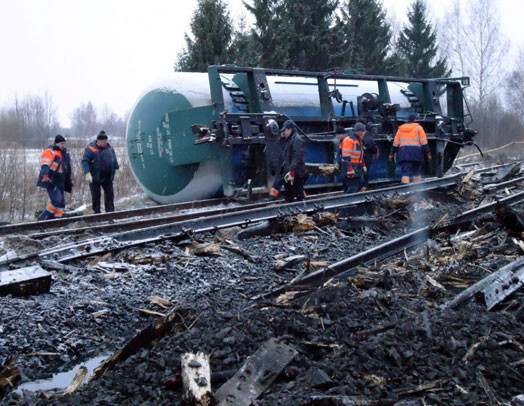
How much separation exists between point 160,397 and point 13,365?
1.20m

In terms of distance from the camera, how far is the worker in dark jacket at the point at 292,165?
959 cm

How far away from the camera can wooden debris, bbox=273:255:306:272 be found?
557 centimetres

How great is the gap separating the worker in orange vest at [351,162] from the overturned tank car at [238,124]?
1.56 feet

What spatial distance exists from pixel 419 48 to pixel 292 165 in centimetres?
3340

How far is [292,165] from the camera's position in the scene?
9570 mm

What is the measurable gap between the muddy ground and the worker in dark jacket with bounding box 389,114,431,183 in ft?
18.5

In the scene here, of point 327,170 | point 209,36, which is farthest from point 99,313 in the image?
point 209,36

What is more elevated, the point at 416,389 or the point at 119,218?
the point at 119,218

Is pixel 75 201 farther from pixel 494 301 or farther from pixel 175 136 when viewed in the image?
pixel 494 301

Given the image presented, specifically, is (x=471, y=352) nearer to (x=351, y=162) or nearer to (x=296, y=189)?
(x=296, y=189)

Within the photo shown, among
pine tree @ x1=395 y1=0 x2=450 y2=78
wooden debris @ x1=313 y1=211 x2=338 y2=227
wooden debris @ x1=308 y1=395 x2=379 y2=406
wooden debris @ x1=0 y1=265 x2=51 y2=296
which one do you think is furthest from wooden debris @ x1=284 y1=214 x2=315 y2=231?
pine tree @ x1=395 y1=0 x2=450 y2=78

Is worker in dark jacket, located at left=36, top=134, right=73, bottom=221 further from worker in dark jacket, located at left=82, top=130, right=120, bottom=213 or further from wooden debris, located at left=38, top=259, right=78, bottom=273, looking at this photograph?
wooden debris, located at left=38, top=259, right=78, bottom=273

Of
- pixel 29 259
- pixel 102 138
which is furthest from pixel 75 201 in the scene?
pixel 29 259

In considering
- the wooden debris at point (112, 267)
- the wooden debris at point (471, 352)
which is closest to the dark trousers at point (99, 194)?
the wooden debris at point (112, 267)
